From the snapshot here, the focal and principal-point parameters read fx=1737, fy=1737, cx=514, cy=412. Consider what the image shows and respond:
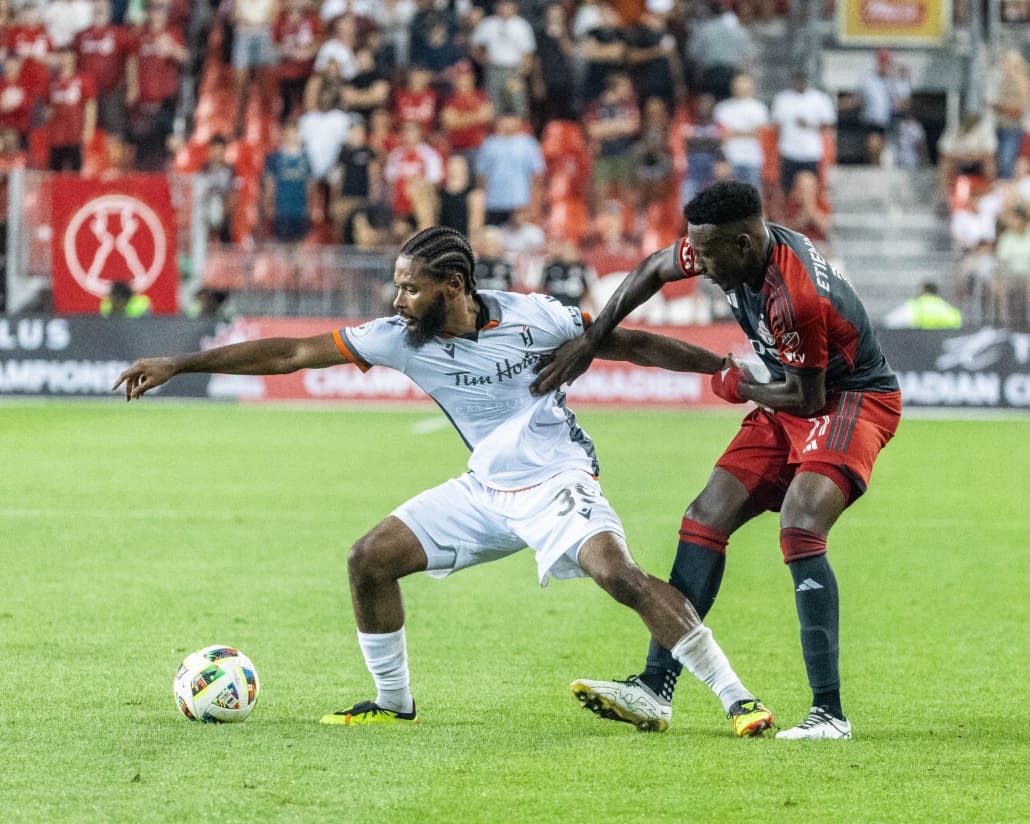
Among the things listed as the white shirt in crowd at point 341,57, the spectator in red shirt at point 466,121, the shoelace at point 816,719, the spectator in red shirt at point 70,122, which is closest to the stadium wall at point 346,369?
the spectator in red shirt at point 466,121

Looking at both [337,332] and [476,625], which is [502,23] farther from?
[337,332]

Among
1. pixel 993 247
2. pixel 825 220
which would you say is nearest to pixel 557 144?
pixel 825 220

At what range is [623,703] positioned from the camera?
6320 millimetres

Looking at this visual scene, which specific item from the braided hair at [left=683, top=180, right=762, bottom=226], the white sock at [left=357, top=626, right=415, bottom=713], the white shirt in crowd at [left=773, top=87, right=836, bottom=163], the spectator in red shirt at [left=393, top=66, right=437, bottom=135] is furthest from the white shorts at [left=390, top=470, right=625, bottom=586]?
the spectator in red shirt at [left=393, top=66, right=437, bottom=135]

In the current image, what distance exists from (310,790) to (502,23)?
22.1 meters

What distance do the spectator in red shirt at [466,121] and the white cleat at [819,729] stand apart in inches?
768

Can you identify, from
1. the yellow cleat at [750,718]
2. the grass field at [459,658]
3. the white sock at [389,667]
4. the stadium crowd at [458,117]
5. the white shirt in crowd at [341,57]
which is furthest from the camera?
the white shirt in crowd at [341,57]

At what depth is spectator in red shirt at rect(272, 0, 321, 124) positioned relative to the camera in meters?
26.4

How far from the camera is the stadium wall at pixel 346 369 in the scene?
20969mm

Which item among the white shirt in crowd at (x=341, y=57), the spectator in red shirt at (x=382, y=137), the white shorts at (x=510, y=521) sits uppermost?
the white shirt in crowd at (x=341, y=57)

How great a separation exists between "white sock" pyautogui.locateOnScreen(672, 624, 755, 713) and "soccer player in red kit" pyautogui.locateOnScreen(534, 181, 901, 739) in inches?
9.0

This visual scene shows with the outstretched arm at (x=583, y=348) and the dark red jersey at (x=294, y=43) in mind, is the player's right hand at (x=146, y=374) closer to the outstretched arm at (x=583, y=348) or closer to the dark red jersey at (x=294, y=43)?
the outstretched arm at (x=583, y=348)

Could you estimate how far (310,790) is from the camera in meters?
5.25

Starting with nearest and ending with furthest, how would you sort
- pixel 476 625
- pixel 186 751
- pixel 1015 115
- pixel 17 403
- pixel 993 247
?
pixel 186 751
pixel 476 625
pixel 17 403
pixel 993 247
pixel 1015 115
